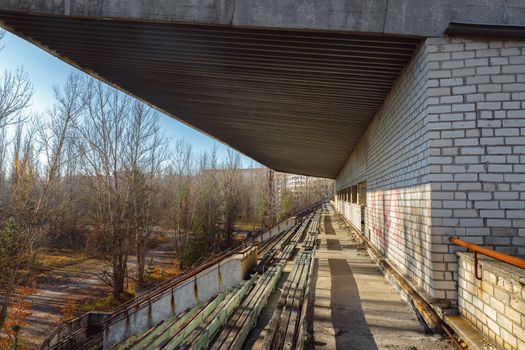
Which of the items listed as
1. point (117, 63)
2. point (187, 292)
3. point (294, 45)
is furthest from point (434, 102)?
point (187, 292)

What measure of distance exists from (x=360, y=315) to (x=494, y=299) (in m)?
2.16

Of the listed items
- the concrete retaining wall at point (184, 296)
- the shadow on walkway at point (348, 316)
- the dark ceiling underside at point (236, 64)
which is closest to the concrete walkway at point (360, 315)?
the shadow on walkway at point (348, 316)

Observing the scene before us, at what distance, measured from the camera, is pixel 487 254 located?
10.2 feet

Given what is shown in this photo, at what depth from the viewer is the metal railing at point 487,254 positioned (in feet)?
8.65

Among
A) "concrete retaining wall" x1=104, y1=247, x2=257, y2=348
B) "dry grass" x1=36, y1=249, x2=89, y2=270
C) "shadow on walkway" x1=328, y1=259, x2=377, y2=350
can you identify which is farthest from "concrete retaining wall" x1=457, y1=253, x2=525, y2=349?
"dry grass" x1=36, y1=249, x2=89, y2=270

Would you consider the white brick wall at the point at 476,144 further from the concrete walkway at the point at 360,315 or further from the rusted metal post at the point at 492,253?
the concrete walkway at the point at 360,315

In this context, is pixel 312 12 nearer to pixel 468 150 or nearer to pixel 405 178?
pixel 468 150

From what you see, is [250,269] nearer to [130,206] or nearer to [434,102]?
[434,102]

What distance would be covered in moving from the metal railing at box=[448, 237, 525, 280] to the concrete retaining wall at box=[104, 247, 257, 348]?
5254 mm

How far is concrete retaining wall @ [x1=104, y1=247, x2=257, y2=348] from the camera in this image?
788 cm

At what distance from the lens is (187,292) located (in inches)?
322

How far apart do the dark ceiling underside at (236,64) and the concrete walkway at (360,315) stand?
3.93 meters

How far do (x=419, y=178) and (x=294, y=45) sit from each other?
267 cm

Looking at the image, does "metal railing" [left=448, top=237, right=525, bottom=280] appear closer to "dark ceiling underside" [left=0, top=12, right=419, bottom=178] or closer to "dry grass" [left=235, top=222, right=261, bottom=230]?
"dark ceiling underside" [left=0, top=12, right=419, bottom=178]
